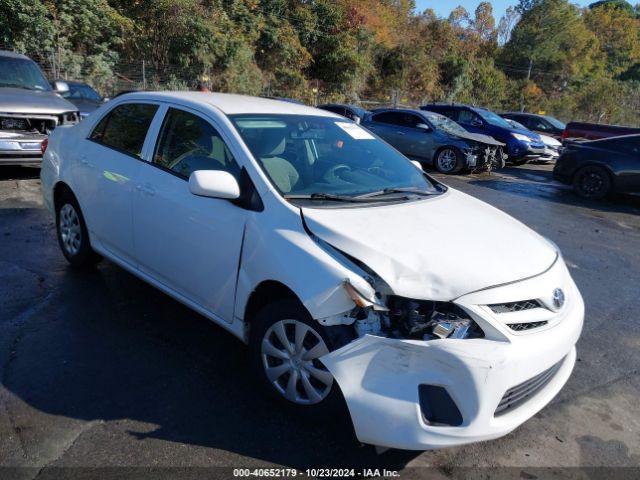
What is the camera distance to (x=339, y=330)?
254 cm

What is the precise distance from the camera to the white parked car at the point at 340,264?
7.85 ft

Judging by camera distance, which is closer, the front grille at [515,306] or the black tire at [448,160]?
the front grille at [515,306]

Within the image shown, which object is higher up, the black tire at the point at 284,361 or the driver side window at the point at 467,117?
the driver side window at the point at 467,117

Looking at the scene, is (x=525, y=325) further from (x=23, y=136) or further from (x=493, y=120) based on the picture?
(x=493, y=120)

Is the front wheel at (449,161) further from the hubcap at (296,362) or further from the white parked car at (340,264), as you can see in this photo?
the hubcap at (296,362)

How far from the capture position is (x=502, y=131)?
15570mm

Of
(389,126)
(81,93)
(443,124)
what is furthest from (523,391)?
(81,93)

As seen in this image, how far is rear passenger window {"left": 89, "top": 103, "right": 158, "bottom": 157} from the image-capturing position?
160 inches

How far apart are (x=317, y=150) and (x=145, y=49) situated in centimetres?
2248

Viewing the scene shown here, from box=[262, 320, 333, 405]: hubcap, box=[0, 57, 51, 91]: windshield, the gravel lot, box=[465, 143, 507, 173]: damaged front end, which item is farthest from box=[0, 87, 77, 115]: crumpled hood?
box=[465, 143, 507, 173]: damaged front end

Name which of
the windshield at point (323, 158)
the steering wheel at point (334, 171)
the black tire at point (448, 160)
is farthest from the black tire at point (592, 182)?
the steering wheel at point (334, 171)

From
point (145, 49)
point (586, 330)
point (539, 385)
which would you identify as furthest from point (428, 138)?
point (145, 49)

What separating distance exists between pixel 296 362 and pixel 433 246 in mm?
945

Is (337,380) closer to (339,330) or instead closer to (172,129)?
(339,330)
